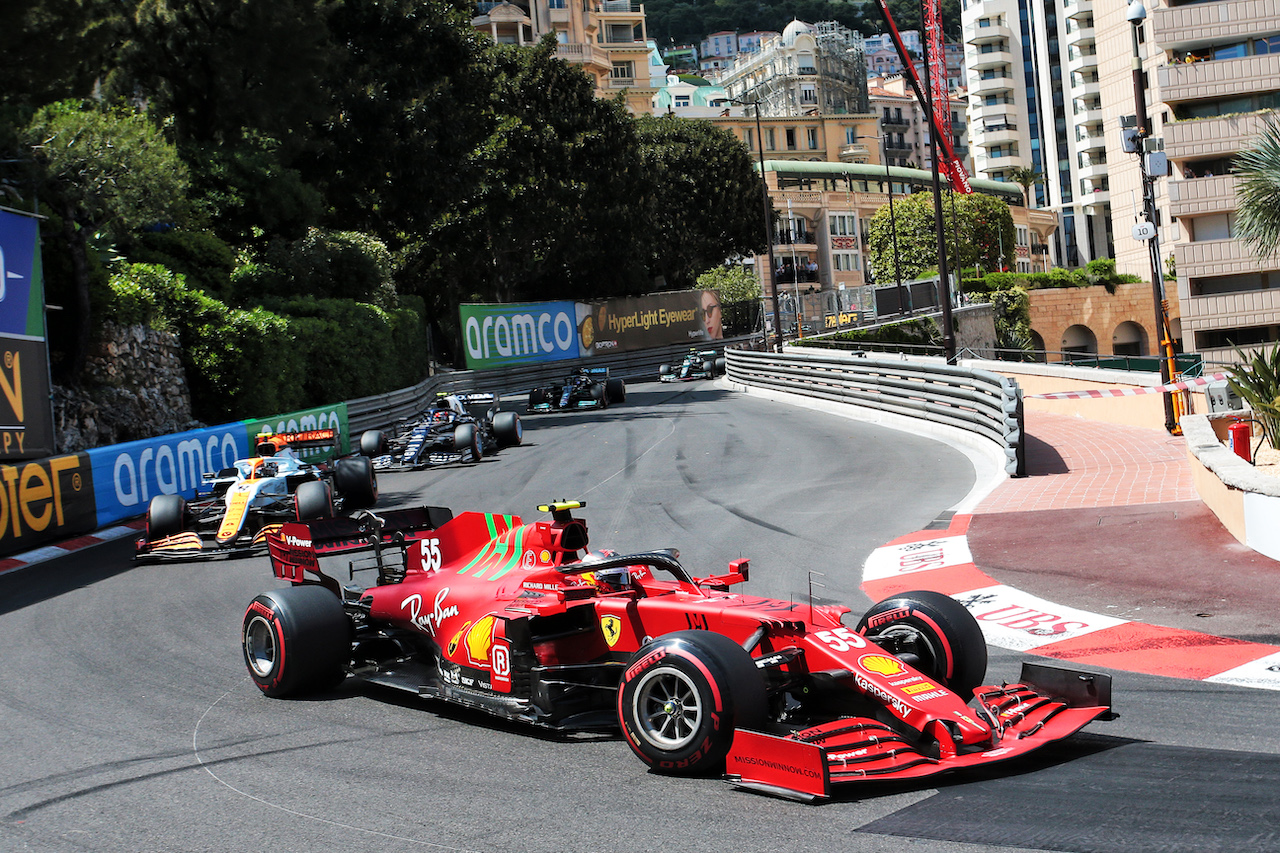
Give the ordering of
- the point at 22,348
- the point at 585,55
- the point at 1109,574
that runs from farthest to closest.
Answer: the point at 585,55, the point at 22,348, the point at 1109,574

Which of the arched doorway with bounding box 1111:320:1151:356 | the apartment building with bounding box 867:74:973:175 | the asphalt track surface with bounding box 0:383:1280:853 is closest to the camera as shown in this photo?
the asphalt track surface with bounding box 0:383:1280:853

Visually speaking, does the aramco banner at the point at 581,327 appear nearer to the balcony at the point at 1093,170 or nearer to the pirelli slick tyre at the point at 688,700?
the pirelli slick tyre at the point at 688,700

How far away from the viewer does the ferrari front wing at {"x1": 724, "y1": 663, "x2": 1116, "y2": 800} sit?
4996 mm

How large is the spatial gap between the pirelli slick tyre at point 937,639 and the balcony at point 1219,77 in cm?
4311

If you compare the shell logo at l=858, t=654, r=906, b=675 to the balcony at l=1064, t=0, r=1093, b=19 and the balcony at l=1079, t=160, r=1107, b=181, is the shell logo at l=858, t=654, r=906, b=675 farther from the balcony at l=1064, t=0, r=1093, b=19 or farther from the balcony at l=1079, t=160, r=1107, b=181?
the balcony at l=1079, t=160, r=1107, b=181

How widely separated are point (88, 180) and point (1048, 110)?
109318 millimetres

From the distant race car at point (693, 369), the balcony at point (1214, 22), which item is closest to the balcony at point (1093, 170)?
the balcony at point (1214, 22)

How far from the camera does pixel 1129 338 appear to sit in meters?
63.5

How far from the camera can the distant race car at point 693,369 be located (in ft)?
156

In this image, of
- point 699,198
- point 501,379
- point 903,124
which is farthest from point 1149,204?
point 903,124

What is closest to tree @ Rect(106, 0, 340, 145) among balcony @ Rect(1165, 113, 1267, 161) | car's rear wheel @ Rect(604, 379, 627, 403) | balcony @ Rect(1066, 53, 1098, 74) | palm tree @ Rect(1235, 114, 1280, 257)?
car's rear wheel @ Rect(604, 379, 627, 403)

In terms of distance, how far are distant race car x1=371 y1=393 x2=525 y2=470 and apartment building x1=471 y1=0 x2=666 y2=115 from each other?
71471 mm

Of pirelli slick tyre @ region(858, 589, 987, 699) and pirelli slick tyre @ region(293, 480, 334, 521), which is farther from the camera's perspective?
pirelli slick tyre @ region(293, 480, 334, 521)

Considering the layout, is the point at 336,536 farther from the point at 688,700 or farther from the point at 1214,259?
the point at 1214,259
